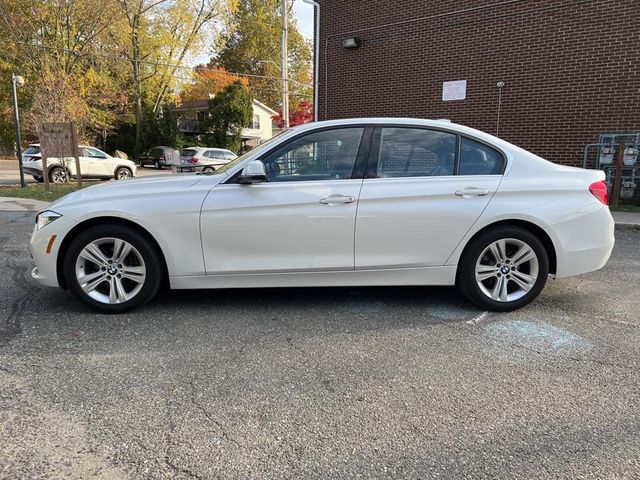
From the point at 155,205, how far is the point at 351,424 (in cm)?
236

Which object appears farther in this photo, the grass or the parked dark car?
the parked dark car

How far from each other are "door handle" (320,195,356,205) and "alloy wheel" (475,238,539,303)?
120cm

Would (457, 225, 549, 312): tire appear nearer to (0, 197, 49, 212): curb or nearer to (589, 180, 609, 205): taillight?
(589, 180, 609, 205): taillight

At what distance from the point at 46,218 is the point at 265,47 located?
5492 centimetres

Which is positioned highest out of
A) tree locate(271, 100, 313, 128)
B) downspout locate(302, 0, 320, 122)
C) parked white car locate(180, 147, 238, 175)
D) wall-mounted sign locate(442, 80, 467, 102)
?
tree locate(271, 100, 313, 128)

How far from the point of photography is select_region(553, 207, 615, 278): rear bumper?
409cm

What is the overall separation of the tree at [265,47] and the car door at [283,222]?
49.6 m

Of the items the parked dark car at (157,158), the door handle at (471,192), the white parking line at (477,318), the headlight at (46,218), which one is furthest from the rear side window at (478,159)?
the parked dark car at (157,158)

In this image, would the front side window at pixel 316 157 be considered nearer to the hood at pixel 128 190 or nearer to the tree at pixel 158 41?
the hood at pixel 128 190

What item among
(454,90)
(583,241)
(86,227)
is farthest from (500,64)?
(86,227)

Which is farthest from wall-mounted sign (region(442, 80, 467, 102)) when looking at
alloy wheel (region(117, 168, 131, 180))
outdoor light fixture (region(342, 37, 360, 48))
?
alloy wheel (region(117, 168, 131, 180))

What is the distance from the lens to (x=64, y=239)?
3.91 metres

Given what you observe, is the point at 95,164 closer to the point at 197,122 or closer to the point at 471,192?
the point at 471,192

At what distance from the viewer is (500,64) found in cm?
1105
